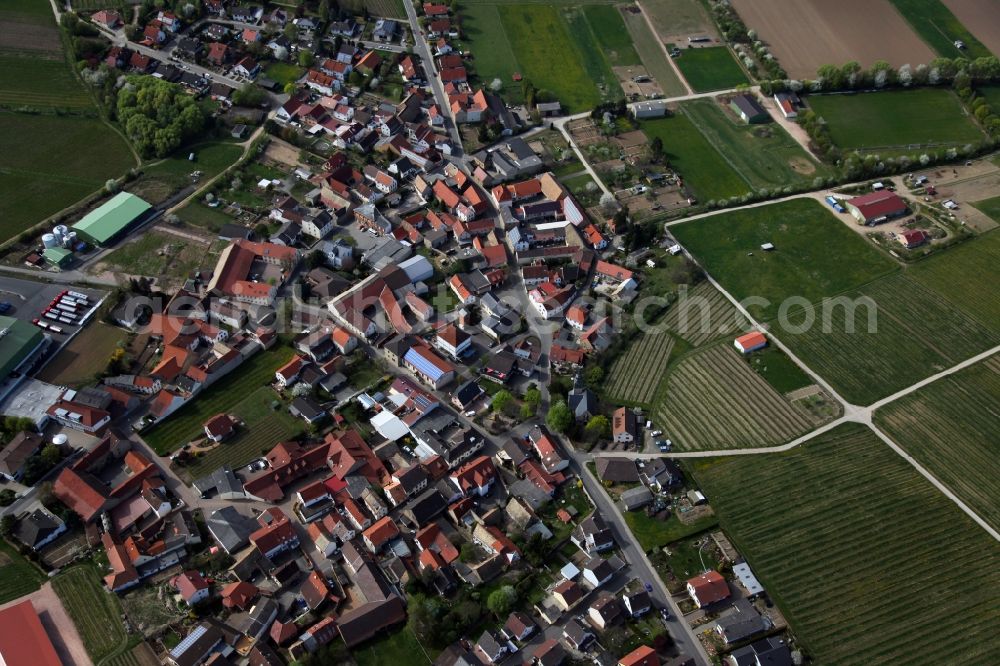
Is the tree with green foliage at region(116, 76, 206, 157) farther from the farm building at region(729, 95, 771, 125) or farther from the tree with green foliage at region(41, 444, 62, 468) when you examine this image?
the farm building at region(729, 95, 771, 125)

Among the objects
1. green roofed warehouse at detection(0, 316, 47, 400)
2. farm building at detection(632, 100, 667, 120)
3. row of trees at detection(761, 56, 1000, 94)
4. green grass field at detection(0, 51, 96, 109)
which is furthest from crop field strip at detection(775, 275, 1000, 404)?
green grass field at detection(0, 51, 96, 109)

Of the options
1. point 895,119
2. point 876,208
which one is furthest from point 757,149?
point 895,119

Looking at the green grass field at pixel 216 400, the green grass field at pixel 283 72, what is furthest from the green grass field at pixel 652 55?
the green grass field at pixel 216 400

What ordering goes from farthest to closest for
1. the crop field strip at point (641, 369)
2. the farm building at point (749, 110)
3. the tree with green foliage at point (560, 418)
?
the farm building at point (749, 110) < the crop field strip at point (641, 369) < the tree with green foliage at point (560, 418)

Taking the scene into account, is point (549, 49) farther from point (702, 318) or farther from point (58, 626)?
point (58, 626)

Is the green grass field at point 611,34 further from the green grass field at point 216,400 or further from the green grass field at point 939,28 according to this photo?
the green grass field at point 216,400

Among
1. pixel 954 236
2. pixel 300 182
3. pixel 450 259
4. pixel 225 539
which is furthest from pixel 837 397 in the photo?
pixel 300 182

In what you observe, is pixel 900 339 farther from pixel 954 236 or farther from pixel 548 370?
pixel 548 370

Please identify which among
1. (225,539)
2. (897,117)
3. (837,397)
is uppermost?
(897,117)

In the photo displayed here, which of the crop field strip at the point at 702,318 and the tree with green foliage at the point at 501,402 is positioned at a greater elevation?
the crop field strip at the point at 702,318
